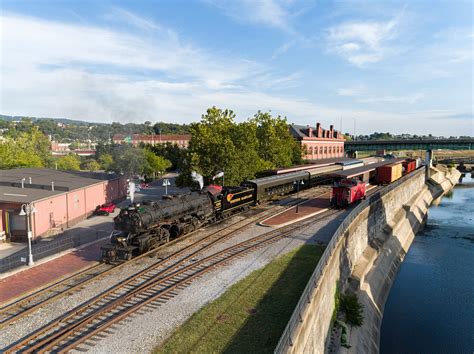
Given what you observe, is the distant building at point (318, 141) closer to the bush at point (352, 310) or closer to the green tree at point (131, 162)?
the green tree at point (131, 162)

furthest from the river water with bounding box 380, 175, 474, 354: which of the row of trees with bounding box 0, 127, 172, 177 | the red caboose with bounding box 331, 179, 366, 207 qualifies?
the row of trees with bounding box 0, 127, 172, 177

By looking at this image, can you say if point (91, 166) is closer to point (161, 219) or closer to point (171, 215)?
point (171, 215)

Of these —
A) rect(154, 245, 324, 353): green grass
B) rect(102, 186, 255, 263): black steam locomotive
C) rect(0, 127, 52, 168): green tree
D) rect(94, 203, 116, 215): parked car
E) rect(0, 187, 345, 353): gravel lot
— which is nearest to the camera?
rect(154, 245, 324, 353): green grass

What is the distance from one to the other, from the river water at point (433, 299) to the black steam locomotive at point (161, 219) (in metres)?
14.5

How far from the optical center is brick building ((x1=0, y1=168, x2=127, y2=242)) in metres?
24.9

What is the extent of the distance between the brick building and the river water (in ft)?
82.9

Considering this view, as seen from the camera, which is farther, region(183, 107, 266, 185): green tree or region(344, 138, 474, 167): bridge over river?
region(344, 138, 474, 167): bridge over river

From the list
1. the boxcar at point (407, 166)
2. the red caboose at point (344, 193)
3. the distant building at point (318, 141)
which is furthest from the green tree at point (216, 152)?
the boxcar at point (407, 166)

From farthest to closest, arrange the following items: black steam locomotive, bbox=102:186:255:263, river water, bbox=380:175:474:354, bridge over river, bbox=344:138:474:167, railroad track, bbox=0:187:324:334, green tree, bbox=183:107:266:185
→ bridge over river, bbox=344:138:474:167 < green tree, bbox=183:107:266:185 < river water, bbox=380:175:474:354 < black steam locomotive, bbox=102:186:255:263 < railroad track, bbox=0:187:324:334

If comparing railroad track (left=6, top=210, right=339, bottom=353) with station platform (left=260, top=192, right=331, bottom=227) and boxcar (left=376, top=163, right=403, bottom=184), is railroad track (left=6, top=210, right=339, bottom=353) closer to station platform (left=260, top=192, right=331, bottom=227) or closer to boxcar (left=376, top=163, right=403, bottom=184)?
station platform (left=260, top=192, right=331, bottom=227)

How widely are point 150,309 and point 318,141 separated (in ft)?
229

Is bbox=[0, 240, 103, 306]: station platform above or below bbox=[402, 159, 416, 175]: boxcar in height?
below

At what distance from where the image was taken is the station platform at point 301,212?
91.6ft

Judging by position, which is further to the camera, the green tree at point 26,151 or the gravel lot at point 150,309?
the green tree at point 26,151
